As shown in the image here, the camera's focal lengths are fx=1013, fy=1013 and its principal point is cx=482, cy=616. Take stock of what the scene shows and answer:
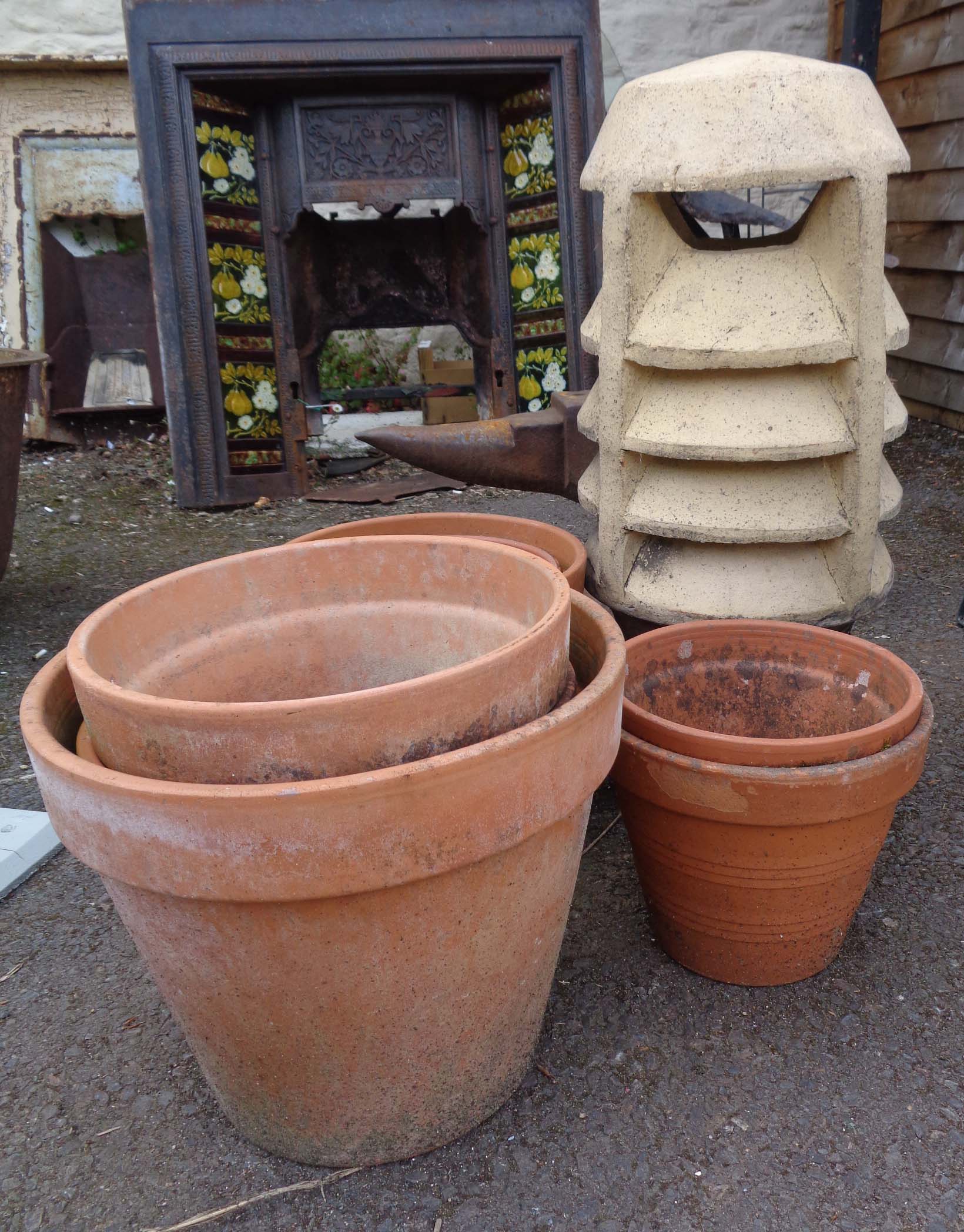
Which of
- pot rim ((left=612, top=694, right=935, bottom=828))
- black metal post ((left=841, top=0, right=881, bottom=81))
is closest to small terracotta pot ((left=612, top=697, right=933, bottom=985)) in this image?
pot rim ((left=612, top=694, right=935, bottom=828))

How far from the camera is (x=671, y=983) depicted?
160cm

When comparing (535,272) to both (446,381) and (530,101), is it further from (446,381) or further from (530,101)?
(446,381)

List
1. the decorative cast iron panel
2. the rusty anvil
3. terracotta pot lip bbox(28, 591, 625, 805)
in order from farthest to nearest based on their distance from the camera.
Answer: the decorative cast iron panel → the rusty anvil → terracotta pot lip bbox(28, 591, 625, 805)

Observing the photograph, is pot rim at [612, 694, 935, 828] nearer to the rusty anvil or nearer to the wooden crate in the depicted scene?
the rusty anvil

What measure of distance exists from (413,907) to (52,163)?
16.5 feet

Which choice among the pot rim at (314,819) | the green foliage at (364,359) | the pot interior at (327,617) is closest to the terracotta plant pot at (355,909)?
the pot rim at (314,819)

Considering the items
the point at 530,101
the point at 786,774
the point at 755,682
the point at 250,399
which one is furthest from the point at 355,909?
the point at 530,101

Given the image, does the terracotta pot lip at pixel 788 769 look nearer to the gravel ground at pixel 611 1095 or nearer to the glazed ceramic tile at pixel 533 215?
the gravel ground at pixel 611 1095

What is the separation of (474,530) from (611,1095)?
3.71ft

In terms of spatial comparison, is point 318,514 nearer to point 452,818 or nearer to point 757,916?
point 757,916

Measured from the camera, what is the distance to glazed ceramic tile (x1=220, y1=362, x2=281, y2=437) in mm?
3994

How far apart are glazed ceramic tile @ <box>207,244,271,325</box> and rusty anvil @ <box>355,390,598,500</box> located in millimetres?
1936

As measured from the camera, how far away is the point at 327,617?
59.1 inches

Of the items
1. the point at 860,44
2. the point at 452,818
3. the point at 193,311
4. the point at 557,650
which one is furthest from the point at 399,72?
the point at 452,818
